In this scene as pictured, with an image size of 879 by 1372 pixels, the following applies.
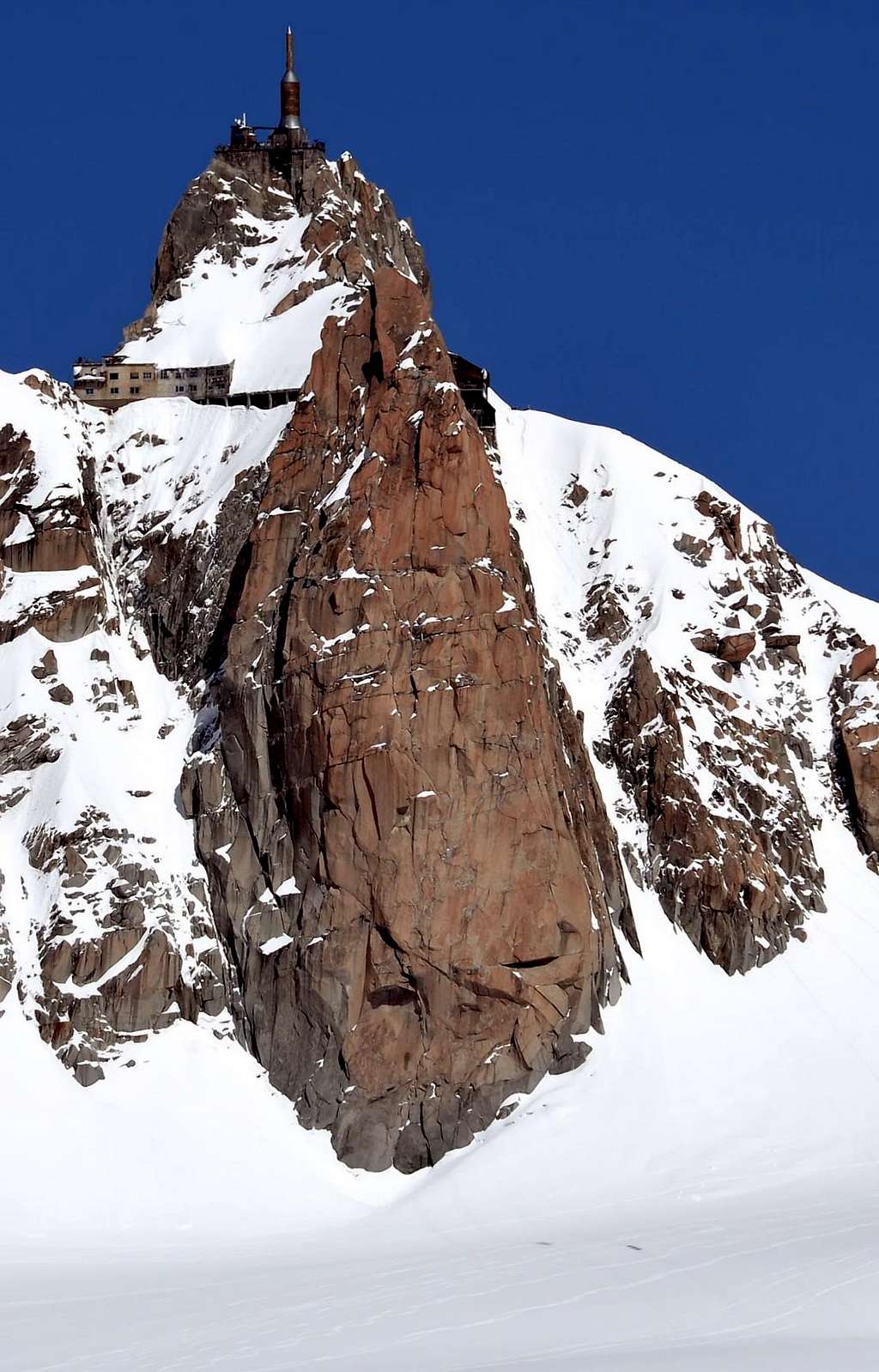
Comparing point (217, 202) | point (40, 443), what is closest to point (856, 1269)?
point (40, 443)

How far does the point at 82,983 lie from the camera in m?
147

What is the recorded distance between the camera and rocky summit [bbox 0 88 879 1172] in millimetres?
147250

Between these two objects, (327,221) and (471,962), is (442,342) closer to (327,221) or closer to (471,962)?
(327,221)

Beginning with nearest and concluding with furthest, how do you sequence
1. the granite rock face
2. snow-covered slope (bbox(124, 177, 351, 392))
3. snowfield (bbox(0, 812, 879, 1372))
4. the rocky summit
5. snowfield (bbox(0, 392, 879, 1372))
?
1. snowfield (bbox(0, 812, 879, 1372))
2. snowfield (bbox(0, 392, 879, 1372))
3. the granite rock face
4. the rocky summit
5. snow-covered slope (bbox(124, 177, 351, 392))

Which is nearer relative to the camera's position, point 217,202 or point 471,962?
point 471,962

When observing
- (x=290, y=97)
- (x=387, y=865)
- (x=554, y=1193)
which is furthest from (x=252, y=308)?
(x=554, y=1193)

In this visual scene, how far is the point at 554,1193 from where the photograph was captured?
140750mm

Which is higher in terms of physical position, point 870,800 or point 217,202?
point 217,202

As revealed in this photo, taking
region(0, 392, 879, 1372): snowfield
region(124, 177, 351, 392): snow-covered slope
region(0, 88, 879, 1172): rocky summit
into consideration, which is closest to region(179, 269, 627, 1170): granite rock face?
region(0, 88, 879, 1172): rocky summit

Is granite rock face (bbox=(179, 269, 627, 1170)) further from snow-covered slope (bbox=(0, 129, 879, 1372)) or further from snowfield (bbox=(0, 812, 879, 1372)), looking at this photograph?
snowfield (bbox=(0, 812, 879, 1372))

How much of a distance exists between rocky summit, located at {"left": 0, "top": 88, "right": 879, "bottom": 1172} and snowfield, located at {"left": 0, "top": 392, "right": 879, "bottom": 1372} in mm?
1330

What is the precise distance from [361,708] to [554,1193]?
28.3 metres

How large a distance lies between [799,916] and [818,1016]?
862cm

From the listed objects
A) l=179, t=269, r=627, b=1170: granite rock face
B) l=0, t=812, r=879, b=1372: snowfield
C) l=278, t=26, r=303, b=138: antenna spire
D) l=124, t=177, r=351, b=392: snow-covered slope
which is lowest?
l=0, t=812, r=879, b=1372: snowfield
